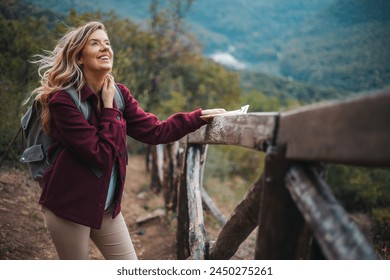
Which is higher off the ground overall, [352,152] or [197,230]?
[352,152]

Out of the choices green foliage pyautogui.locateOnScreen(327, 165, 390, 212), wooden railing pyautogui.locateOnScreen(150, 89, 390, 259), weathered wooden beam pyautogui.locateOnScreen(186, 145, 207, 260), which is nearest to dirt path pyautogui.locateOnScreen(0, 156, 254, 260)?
weathered wooden beam pyautogui.locateOnScreen(186, 145, 207, 260)

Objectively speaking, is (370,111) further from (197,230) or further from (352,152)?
(197,230)

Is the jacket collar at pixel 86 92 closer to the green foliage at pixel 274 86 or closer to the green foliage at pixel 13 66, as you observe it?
the green foliage at pixel 13 66

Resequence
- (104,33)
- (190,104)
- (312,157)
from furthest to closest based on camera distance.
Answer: (190,104) → (104,33) → (312,157)

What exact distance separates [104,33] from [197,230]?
164 centimetres

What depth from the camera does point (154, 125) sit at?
2.37 m

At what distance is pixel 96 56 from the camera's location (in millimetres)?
2004

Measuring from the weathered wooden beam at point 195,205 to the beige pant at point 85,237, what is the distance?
546 millimetres

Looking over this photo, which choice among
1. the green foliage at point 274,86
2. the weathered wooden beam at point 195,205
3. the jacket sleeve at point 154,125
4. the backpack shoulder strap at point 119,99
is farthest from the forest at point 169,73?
the green foliage at point 274,86

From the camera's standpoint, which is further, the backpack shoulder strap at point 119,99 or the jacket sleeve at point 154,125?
the jacket sleeve at point 154,125

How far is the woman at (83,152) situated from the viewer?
1.80m

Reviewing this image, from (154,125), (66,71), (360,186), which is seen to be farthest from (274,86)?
(66,71)

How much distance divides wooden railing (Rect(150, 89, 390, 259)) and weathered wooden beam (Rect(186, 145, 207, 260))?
408mm
